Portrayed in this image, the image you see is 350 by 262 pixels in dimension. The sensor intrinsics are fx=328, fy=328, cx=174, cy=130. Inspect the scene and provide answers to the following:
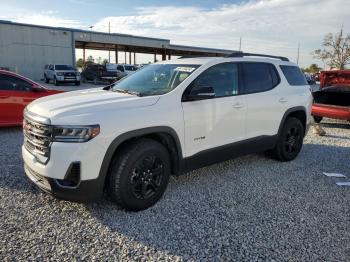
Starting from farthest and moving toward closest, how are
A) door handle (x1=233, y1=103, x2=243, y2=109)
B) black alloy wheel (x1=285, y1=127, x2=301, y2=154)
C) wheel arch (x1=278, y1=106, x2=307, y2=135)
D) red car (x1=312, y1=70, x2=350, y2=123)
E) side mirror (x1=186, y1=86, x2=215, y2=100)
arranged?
red car (x1=312, y1=70, x2=350, y2=123) < black alloy wheel (x1=285, y1=127, x2=301, y2=154) < wheel arch (x1=278, y1=106, x2=307, y2=135) < door handle (x1=233, y1=103, x2=243, y2=109) < side mirror (x1=186, y1=86, x2=215, y2=100)

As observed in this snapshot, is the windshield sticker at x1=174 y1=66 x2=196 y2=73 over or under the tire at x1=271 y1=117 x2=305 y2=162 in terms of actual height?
over

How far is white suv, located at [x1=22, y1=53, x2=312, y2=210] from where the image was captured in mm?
3324

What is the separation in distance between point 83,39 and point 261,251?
121 feet

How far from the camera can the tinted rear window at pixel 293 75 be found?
5.87 m

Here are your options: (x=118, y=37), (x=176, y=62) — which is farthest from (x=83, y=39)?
(x=176, y=62)

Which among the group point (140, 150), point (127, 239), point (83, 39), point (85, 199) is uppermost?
point (83, 39)

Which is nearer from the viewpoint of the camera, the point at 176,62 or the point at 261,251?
the point at 261,251

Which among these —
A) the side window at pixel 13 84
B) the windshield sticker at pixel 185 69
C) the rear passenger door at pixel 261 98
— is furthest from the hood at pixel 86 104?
the side window at pixel 13 84

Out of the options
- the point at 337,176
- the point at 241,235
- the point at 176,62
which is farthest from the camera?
the point at 337,176

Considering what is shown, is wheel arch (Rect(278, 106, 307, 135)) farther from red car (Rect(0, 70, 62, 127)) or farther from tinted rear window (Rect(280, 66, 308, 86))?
red car (Rect(0, 70, 62, 127))

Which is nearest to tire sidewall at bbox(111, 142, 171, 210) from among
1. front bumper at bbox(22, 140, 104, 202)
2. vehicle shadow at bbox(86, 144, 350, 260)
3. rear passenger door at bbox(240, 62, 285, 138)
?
vehicle shadow at bbox(86, 144, 350, 260)

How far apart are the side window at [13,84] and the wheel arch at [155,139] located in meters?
5.40

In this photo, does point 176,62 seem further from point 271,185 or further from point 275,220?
point 275,220

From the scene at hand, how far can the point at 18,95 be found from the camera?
785cm
